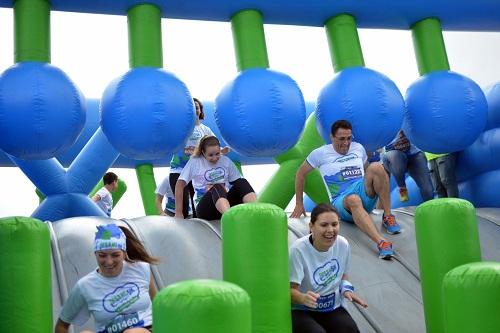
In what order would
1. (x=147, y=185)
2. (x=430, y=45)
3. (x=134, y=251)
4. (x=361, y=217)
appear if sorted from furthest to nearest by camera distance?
1. (x=147, y=185)
2. (x=430, y=45)
3. (x=361, y=217)
4. (x=134, y=251)

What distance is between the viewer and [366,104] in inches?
164

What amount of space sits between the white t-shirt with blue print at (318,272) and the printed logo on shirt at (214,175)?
4.01ft

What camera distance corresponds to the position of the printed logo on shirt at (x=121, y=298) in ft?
9.58

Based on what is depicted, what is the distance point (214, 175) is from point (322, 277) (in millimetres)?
1349

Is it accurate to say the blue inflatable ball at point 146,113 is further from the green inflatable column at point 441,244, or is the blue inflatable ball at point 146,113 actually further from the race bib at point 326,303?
the green inflatable column at point 441,244

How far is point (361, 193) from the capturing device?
4.43 m

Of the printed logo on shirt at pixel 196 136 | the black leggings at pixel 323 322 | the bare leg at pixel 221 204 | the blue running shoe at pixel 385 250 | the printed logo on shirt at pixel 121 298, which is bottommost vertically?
the black leggings at pixel 323 322

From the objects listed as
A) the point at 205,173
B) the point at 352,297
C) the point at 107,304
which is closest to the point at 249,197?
the point at 205,173

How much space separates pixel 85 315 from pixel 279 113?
1410mm

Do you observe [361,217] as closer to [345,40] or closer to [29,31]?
[345,40]

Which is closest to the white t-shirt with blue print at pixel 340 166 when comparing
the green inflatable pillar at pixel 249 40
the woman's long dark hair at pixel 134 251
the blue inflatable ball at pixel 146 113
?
the green inflatable pillar at pixel 249 40

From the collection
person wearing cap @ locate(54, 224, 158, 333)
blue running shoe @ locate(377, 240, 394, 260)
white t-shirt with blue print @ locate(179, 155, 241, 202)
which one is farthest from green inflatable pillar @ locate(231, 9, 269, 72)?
person wearing cap @ locate(54, 224, 158, 333)

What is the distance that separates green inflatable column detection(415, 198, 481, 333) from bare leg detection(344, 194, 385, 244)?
37.8 inches

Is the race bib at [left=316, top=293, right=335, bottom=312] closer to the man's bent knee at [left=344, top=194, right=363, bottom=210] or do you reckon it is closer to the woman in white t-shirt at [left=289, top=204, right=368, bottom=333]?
the woman in white t-shirt at [left=289, top=204, right=368, bottom=333]
